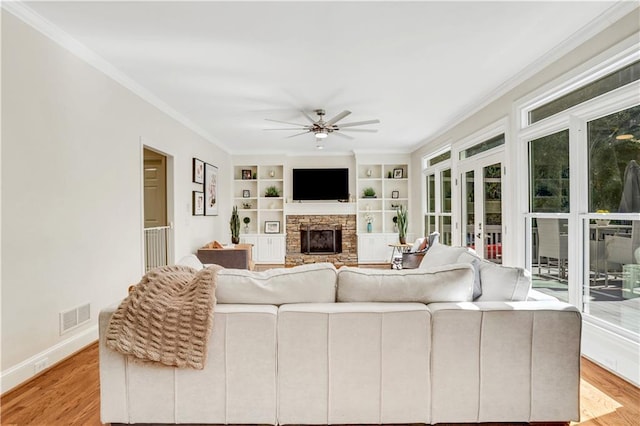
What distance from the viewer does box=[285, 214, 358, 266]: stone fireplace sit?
28.6 feet

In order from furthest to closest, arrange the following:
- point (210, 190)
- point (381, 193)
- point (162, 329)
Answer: point (381, 193)
point (210, 190)
point (162, 329)

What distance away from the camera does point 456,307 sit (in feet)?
6.36

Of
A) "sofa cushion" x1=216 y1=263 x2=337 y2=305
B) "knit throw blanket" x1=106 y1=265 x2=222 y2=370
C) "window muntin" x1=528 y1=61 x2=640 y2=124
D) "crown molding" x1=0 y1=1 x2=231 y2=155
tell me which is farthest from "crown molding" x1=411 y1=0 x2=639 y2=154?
"crown molding" x1=0 y1=1 x2=231 y2=155

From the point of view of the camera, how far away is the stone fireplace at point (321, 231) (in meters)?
8.70

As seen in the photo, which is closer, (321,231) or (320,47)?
(320,47)

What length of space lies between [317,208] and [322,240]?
0.76m

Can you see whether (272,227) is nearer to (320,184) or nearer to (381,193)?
(320,184)

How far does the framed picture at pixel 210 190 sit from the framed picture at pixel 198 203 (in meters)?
0.22

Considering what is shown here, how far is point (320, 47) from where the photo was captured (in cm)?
319

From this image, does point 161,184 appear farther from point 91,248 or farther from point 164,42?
point 164,42

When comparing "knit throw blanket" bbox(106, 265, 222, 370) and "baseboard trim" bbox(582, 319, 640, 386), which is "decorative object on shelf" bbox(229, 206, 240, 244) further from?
"baseboard trim" bbox(582, 319, 640, 386)

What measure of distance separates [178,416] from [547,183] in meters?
3.67

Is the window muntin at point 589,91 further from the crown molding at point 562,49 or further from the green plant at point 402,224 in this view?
the green plant at point 402,224

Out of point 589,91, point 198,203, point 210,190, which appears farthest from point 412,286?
point 210,190
